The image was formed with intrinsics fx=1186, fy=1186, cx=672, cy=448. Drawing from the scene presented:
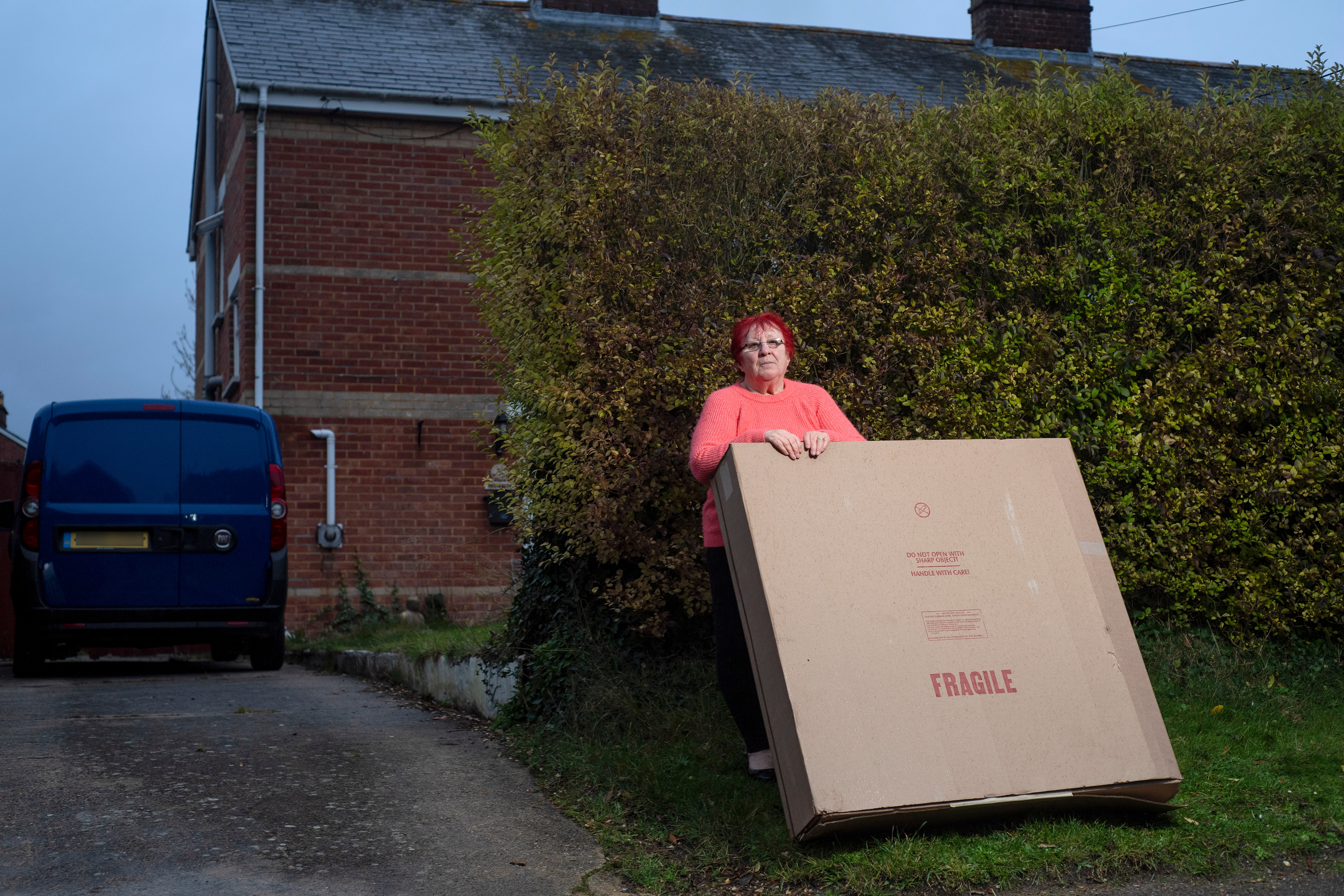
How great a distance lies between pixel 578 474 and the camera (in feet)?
15.7

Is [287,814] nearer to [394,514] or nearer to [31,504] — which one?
[31,504]

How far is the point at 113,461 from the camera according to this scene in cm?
791

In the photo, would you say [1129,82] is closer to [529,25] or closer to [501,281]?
[501,281]

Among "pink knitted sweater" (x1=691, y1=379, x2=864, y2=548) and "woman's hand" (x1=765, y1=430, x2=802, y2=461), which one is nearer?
"woman's hand" (x1=765, y1=430, x2=802, y2=461)

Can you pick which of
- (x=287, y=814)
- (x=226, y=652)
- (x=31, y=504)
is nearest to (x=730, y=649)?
(x=287, y=814)

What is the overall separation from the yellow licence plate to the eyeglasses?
223 inches

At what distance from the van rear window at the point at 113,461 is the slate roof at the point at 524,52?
5.44 meters

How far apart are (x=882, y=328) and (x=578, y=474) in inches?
55.9

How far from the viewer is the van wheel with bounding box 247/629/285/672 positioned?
28.8 feet

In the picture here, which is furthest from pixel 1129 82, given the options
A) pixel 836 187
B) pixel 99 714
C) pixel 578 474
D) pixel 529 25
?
pixel 529 25

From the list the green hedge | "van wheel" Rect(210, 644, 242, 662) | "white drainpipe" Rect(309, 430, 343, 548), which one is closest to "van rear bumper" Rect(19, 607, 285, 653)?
"van wheel" Rect(210, 644, 242, 662)

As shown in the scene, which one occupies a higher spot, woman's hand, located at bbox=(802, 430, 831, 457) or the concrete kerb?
woman's hand, located at bbox=(802, 430, 831, 457)

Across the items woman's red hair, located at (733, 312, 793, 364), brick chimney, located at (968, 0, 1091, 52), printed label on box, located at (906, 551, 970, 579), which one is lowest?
printed label on box, located at (906, 551, 970, 579)

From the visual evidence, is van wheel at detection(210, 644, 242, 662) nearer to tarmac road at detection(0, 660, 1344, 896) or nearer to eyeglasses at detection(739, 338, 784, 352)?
tarmac road at detection(0, 660, 1344, 896)
